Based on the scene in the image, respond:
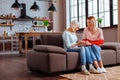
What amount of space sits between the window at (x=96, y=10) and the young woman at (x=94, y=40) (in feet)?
11.2

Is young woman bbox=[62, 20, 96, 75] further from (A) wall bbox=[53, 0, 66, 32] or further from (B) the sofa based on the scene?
(A) wall bbox=[53, 0, 66, 32]

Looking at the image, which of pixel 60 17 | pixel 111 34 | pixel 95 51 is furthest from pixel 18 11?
pixel 95 51

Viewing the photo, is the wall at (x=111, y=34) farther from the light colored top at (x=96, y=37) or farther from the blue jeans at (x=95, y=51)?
the blue jeans at (x=95, y=51)

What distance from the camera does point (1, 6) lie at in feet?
29.9

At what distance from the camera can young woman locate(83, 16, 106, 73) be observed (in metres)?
3.85

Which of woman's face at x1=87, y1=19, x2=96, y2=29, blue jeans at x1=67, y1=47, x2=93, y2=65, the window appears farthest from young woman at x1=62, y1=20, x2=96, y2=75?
the window

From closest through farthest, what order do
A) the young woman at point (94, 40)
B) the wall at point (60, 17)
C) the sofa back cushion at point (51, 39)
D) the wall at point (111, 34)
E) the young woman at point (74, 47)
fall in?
the young woman at point (74, 47) → the young woman at point (94, 40) → the sofa back cushion at point (51, 39) → the wall at point (111, 34) → the wall at point (60, 17)

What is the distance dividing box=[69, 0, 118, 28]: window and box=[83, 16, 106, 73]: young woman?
11.2ft

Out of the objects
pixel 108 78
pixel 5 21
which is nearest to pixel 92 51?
pixel 108 78

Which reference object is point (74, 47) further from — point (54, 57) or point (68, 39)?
point (54, 57)

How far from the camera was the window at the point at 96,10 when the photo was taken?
7.30 m

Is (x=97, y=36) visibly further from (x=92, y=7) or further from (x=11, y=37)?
(x=11, y=37)

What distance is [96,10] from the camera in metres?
8.27

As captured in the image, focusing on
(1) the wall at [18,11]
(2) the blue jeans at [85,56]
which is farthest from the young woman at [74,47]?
(1) the wall at [18,11]
